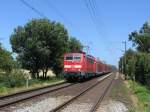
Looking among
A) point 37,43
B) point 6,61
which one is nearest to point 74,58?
point 37,43

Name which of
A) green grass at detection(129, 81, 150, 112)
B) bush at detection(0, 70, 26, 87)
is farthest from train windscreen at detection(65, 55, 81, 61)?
green grass at detection(129, 81, 150, 112)

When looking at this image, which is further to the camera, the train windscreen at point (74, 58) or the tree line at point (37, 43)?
the tree line at point (37, 43)

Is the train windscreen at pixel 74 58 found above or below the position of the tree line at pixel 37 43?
below

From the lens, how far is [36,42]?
163 feet

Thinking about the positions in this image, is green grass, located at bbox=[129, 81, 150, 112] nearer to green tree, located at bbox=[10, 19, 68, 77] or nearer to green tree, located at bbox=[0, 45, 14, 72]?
green tree, located at bbox=[0, 45, 14, 72]

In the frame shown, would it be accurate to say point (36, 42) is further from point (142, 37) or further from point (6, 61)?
point (142, 37)

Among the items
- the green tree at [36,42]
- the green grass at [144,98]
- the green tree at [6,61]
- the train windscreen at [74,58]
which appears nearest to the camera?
the green grass at [144,98]

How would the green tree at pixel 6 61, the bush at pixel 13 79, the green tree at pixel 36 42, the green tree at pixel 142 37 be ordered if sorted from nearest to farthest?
the bush at pixel 13 79, the green tree at pixel 6 61, the green tree at pixel 36 42, the green tree at pixel 142 37

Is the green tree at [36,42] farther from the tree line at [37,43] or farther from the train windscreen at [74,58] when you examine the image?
the train windscreen at [74,58]

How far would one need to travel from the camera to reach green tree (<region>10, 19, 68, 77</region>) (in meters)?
50.0

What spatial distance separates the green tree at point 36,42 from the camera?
50031 mm

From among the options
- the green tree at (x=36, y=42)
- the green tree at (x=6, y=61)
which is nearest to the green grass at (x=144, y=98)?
the green tree at (x=6, y=61)

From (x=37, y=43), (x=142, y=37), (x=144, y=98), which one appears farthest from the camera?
(x=142, y=37)

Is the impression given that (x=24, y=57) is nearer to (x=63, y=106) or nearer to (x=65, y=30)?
(x=65, y=30)
